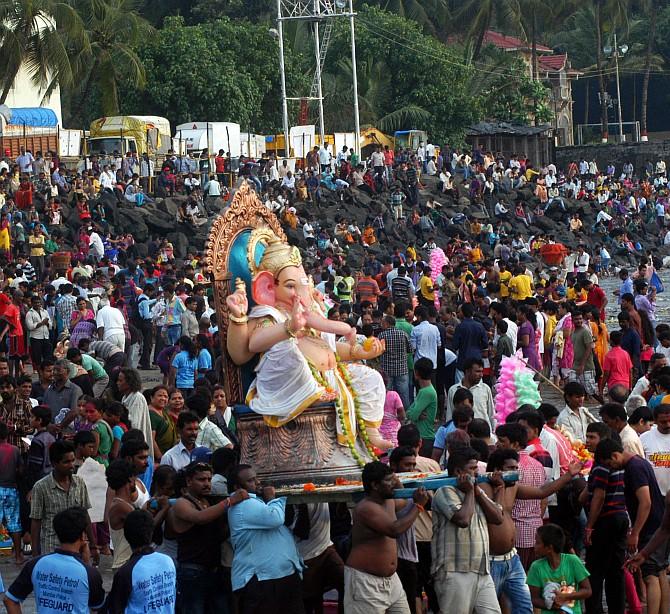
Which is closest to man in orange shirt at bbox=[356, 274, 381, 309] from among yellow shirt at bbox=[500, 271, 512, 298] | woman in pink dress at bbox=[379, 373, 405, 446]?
yellow shirt at bbox=[500, 271, 512, 298]

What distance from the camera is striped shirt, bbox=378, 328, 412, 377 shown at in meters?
15.7

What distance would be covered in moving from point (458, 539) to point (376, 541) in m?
0.48

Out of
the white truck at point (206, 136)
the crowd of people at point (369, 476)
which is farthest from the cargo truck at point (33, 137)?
the crowd of people at point (369, 476)

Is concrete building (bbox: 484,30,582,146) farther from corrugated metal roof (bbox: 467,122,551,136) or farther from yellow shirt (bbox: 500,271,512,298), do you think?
yellow shirt (bbox: 500,271,512,298)

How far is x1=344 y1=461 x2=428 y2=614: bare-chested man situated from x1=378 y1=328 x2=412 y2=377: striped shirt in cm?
691

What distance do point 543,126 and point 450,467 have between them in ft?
174

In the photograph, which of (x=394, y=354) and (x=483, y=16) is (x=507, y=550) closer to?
(x=394, y=354)

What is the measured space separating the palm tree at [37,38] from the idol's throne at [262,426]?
99.4 feet

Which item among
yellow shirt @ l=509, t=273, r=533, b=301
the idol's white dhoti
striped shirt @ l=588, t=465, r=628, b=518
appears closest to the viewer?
striped shirt @ l=588, t=465, r=628, b=518

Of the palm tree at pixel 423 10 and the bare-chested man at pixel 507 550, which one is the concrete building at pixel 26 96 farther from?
the bare-chested man at pixel 507 550

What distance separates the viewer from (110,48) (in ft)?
149

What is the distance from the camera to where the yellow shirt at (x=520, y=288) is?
72.2 feet

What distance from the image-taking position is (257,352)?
10.4m

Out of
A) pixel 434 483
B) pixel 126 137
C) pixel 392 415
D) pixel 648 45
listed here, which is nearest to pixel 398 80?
pixel 648 45
